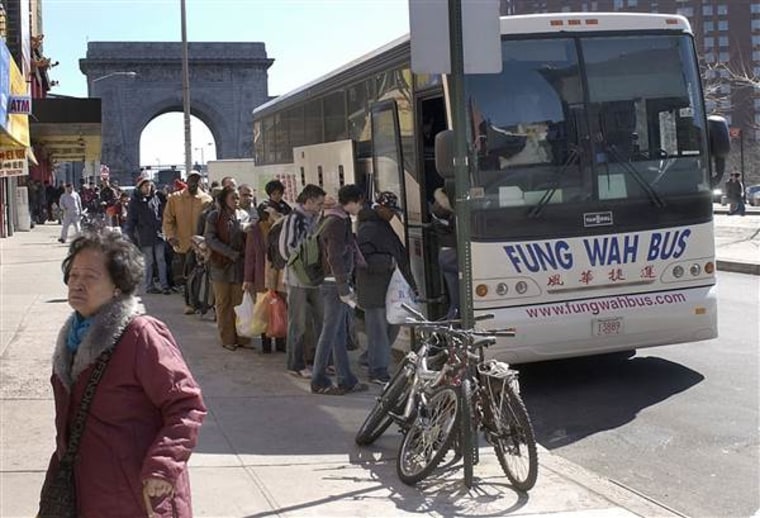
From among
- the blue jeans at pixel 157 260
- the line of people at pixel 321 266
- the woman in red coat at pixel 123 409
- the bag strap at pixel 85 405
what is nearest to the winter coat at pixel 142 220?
the blue jeans at pixel 157 260

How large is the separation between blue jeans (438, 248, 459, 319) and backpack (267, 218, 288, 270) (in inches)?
61.0

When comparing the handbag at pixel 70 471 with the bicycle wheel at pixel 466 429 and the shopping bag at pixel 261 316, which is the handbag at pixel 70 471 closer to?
the bicycle wheel at pixel 466 429

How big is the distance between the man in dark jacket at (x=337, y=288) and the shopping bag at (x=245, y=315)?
160 cm

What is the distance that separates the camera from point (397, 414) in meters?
6.47

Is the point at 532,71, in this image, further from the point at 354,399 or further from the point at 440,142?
the point at 354,399

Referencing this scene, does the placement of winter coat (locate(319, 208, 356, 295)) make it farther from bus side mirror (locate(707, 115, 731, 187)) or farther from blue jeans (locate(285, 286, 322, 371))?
bus side mirror (locate(707, 115, 731, 187))

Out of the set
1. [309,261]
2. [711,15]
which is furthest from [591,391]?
[711,15]

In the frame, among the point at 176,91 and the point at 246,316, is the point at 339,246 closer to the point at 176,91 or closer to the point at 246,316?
the point at 246,316

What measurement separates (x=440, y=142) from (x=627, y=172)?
2.81 metres

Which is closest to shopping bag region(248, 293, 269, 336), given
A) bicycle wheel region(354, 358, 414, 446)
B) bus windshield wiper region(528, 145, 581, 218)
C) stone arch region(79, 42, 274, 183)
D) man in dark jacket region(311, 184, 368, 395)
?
man in dark jacket region(311, 184, 368, 395)

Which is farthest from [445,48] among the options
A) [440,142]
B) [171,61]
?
[171,61]

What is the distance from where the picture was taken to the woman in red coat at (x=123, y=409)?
125 inches

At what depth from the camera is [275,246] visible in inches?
369

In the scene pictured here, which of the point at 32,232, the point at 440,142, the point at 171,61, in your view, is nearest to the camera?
the point at 440,142
